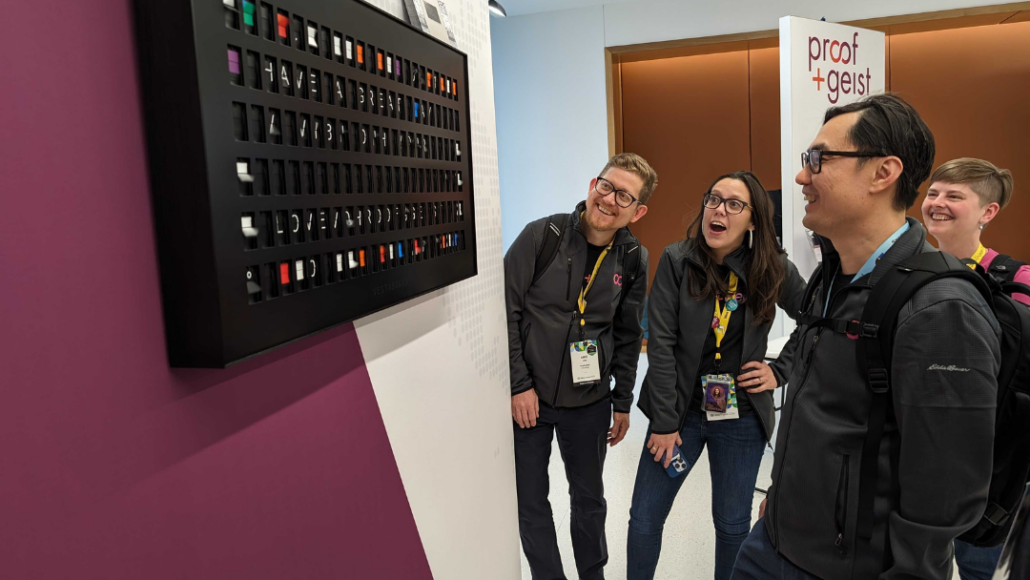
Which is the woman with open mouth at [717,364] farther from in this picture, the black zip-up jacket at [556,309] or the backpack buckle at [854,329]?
the backpack buckle at [854,329]

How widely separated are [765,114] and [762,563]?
244 inches

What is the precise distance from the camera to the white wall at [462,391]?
1.22 meters

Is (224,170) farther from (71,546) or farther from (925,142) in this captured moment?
(925,142)

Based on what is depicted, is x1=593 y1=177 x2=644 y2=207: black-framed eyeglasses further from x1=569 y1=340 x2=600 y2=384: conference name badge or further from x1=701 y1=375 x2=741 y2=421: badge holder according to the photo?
x1=701 y1=375 x2=741 y2=421: badge holder

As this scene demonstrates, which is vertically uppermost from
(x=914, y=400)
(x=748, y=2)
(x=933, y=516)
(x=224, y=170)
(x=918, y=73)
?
(x=748, y=2)

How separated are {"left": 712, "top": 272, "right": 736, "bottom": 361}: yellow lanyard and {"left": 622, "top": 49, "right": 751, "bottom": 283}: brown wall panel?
4708 millimetres

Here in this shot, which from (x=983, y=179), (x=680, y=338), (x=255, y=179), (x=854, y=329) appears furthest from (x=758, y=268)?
(x=255, y=179)

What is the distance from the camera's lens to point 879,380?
1258 mm

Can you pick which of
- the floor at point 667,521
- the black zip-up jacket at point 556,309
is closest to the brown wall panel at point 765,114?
the floor at point 667,521

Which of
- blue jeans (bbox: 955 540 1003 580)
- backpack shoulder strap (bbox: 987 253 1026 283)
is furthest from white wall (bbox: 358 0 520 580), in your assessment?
backpack shoulder strap (bbox: 987 253 1026 283)

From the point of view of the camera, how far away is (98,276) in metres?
0.59

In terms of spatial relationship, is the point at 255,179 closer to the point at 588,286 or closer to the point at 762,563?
the point at 762,563

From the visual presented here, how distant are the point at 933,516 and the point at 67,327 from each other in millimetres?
1400

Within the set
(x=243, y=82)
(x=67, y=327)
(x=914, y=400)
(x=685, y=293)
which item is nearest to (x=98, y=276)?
(x=67, y=327)
